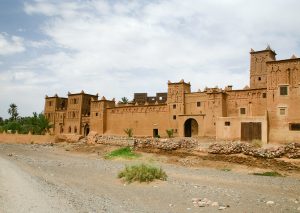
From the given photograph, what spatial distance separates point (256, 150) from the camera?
96.2ft

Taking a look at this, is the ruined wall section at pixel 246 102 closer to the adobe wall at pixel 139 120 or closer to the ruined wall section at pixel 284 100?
the ruined wall section at pixel 284 100

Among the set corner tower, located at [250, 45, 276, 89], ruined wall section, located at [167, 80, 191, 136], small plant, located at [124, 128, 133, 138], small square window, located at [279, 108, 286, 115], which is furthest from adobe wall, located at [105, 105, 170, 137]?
small square window, located at [279, 108, 286, 115]

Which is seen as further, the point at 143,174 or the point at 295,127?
Result: the point at 295,127

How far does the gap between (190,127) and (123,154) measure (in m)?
10.8

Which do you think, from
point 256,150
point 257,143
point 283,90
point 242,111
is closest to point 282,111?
point 283,90

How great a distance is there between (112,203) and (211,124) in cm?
2688

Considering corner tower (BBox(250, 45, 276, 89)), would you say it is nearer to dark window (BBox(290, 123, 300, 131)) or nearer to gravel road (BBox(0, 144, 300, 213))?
dark window (BBox(290, 123, 300, 131))

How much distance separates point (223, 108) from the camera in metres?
38.8

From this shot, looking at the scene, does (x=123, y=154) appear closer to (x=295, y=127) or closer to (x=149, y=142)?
(x=149, y=142)

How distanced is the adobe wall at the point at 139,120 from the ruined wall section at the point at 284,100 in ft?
52.4

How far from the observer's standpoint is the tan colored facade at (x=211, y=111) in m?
31.4

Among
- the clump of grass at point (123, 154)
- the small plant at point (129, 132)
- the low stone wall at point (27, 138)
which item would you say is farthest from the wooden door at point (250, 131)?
the low stone wall at point (27, 138)

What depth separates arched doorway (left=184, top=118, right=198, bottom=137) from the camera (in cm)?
4275

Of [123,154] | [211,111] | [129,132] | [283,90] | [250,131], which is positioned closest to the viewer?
[283,90]
